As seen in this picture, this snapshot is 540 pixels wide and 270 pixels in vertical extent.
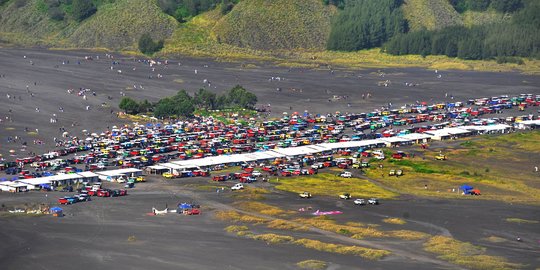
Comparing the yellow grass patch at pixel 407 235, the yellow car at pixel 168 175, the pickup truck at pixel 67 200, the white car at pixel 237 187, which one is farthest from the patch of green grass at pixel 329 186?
the pickup truck at pixel 67 200

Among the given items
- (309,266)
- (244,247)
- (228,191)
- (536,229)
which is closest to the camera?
(309,266)

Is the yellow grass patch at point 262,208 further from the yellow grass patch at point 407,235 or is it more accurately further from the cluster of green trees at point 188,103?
the cluster of green trees at point 188,103

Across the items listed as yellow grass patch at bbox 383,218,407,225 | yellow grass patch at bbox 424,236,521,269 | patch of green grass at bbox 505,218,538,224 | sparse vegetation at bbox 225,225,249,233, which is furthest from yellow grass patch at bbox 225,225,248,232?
patch of green grass at bbox 505,218,538,224

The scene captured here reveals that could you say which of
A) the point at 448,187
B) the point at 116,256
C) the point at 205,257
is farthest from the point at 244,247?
the point at 448,187

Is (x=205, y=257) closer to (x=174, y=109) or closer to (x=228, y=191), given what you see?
(x=228, y=191)

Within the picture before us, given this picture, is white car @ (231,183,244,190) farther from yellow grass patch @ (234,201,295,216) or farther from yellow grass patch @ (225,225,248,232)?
yellow grass patch @ (225,225,248,232)

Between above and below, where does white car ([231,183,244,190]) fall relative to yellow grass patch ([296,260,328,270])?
below

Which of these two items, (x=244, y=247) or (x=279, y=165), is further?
(x=279, y=165)
